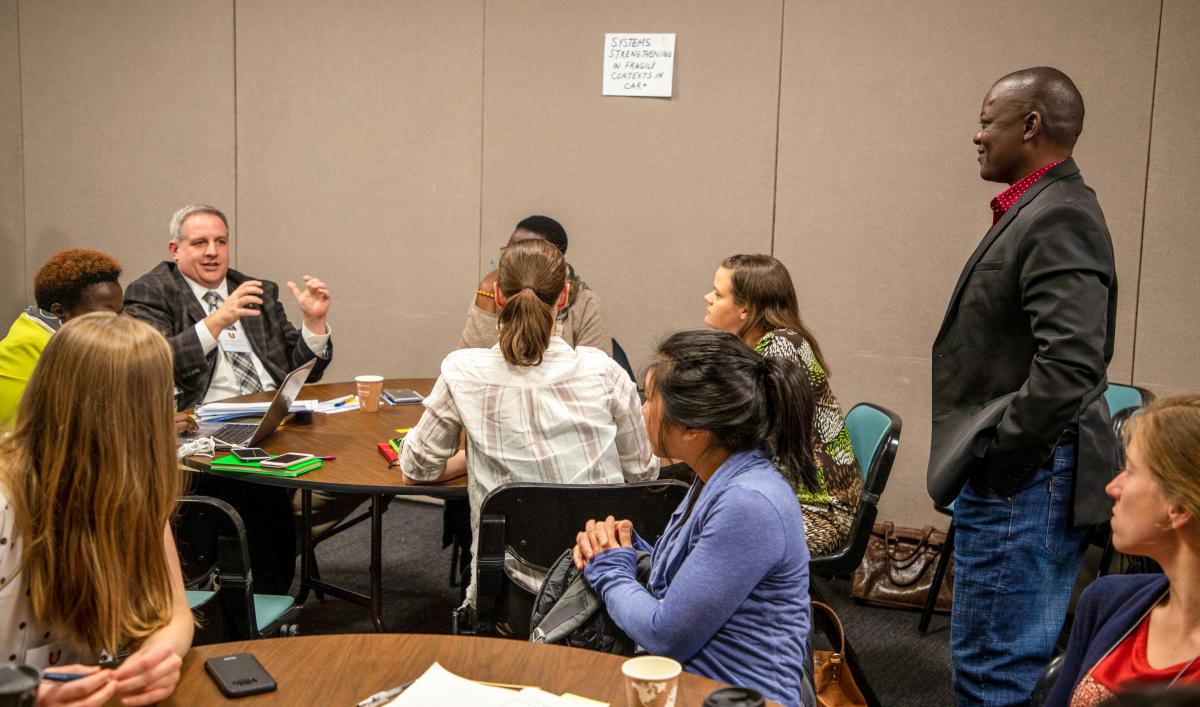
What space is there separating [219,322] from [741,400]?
7.58 ft

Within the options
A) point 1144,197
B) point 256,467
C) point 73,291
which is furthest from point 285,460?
point 1144,197

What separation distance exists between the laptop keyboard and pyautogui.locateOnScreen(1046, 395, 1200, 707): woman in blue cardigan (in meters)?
2.24

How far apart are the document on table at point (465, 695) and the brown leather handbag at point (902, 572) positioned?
2684 millimetres

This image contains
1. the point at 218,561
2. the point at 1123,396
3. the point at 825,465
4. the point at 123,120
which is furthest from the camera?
the point at 123,120

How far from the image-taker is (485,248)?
193 inches

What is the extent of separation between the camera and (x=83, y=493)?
1470 millimetres

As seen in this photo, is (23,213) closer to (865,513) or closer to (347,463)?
(347,463)

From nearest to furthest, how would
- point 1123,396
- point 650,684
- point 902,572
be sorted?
point 650,684, point 1123,396, point 902,572

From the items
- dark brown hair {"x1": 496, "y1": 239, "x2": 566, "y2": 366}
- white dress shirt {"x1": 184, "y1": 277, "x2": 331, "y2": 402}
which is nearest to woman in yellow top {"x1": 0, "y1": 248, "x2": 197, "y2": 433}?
white dress shirt {"x1": 184, "y1": 277, "x2": 331, "y2": 402}

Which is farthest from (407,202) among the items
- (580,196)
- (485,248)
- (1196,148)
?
(1196,148)

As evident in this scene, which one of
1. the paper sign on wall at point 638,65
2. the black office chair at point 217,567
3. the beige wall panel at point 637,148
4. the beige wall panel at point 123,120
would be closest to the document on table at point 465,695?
the black office chair at point 217,567

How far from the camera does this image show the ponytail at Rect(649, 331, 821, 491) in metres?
1.80

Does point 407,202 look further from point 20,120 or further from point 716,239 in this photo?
point 20,120

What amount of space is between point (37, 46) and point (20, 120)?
43 centimetres
